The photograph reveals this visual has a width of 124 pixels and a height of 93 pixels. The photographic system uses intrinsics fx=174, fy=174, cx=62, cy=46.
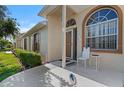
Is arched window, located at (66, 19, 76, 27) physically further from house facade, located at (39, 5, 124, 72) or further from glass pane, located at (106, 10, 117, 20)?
glass pane, located at (106, 10, 117, 20)

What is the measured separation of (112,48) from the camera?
8023 mm

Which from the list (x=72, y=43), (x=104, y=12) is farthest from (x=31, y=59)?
A: (x=104, y=12)

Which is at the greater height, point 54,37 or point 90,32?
point 90,32

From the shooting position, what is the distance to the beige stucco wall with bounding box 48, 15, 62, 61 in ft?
41.3

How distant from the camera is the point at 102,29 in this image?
8.66 m

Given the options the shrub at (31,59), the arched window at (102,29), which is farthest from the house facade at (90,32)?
the shrub at (31,59)

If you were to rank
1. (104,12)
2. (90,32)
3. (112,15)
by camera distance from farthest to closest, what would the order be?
(90,32) → (104,12) → (112,15)

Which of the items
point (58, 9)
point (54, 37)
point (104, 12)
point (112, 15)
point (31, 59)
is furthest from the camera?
point (54, 37)

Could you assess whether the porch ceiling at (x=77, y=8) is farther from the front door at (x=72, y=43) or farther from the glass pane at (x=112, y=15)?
the glass pane at (x=112, y=15)

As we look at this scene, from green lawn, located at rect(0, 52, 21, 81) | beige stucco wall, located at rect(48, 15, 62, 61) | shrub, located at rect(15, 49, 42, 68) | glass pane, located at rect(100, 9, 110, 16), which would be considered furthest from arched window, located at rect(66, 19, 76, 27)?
green lawn, located at rect(0, 52, 21, 81)

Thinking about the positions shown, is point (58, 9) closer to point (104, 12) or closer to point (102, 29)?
point (104, 12)

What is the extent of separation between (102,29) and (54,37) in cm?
490
